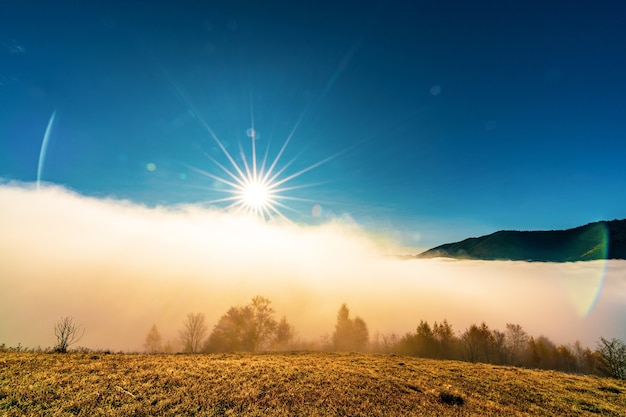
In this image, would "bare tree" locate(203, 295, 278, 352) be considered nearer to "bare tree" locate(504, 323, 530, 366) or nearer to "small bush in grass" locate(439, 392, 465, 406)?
"small bush in grass" locate(439, 392, 465, 406)

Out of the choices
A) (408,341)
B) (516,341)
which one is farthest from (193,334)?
(516,341)

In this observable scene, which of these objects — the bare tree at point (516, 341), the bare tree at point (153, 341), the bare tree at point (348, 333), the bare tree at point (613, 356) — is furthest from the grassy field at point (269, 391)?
the bare tree at point (153, 341)

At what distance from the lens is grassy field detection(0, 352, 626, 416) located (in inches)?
484

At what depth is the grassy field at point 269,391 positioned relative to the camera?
1229cm

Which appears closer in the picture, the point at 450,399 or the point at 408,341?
the point at 450,399

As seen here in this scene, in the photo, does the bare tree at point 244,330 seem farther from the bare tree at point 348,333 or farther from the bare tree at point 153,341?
the bare tree at point 153,341

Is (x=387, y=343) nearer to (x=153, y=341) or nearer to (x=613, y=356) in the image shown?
(x=613, y=356)

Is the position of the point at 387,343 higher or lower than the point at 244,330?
lower

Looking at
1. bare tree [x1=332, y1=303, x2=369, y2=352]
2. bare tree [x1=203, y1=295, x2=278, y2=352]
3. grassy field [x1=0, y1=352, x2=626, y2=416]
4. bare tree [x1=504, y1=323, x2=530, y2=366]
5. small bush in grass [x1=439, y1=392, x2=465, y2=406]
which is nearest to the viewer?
grassy field [x1=0, y1=352, x2=626, y2=416]

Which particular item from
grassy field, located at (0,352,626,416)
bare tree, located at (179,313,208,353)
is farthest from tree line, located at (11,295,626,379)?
grassy field, located at (0,352,626,416)

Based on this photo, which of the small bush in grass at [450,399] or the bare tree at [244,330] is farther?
the bare tree at [244,330]

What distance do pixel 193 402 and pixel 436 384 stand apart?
17.6m

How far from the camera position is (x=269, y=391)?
1591cm

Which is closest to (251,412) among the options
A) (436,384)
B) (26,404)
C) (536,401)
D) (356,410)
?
(356,410)
